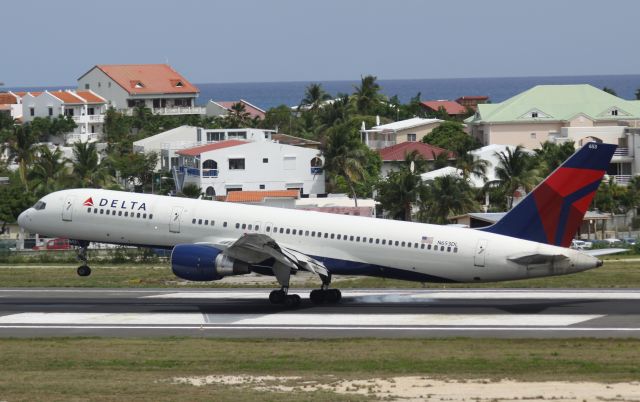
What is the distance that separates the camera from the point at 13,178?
422 feet

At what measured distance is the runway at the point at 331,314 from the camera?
136 ft

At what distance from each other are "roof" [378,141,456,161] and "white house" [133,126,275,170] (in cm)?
1279

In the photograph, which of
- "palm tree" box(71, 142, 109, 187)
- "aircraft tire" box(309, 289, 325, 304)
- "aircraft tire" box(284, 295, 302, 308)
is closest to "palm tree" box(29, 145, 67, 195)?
"palm tree" box(71, 142, 109, 187)

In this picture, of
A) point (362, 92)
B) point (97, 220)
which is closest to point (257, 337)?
point (97, 220)

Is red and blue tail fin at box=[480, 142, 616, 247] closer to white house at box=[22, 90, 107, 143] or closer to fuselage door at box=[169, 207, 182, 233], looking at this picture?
fuselage door at box=[169, 207, 182, 233]

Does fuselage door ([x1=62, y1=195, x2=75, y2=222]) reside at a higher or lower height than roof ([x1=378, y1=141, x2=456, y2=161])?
lower

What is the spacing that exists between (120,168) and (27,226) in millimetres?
73749

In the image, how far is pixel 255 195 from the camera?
102 metres

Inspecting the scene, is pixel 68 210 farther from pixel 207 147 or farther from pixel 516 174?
pixel 207 147

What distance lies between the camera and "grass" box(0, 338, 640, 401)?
3095 cm

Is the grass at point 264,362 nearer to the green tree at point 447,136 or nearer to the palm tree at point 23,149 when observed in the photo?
the palm tree at point 23,149

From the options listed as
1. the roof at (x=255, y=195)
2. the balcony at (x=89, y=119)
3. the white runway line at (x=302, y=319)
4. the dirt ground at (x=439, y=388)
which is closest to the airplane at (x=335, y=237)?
the white runway line at (x=302, y=319)

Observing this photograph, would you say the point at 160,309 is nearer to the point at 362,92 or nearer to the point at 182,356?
the point at 182,356

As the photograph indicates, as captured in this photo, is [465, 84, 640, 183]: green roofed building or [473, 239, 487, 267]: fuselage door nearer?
[473, 239, 487, 267]: fuselage door
